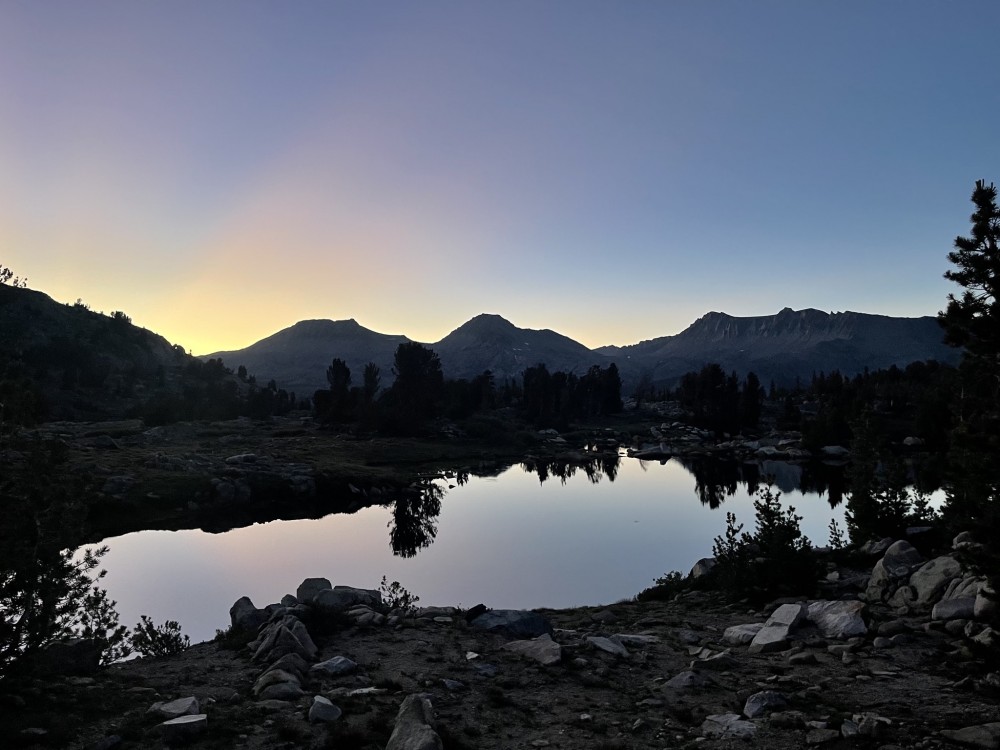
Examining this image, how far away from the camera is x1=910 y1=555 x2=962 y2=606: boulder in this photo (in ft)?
58.5

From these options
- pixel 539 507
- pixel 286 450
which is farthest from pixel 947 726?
pixel 286 450

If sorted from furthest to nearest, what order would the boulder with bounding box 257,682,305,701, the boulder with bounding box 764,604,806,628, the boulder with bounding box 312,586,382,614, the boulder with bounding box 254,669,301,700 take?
the boulder with bounding box 312,586,382,614, the boulder with bounding box 764,604,806,628, the boulder with bounding box 254,669,301,700, the boulder with bounding box 257,682,305,701

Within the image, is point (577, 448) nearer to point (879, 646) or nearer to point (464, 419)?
point (464, 419)

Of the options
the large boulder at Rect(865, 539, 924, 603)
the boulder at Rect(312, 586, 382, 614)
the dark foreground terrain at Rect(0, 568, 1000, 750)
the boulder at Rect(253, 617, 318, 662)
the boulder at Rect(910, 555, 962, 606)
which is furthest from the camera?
the boulder at Rect(312, 586, 382, 614)

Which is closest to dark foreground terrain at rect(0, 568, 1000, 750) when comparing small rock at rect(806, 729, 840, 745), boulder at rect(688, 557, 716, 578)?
small rock at rect(806, 729, 840, 745)

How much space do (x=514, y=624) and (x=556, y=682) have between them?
446cm

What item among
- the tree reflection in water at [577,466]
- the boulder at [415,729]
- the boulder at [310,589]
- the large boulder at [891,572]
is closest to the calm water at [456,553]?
the boulder at [310,589]

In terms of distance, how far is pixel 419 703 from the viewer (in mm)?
11195

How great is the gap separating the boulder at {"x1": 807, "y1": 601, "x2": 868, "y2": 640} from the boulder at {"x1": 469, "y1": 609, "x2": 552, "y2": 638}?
765 centimetres

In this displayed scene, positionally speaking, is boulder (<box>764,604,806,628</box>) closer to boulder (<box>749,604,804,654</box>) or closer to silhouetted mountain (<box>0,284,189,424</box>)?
boulder (<box>749,604,804,654</box>)

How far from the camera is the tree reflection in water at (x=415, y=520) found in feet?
140

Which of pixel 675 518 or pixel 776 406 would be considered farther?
pixel 776 406

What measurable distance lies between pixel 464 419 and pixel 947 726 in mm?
116492

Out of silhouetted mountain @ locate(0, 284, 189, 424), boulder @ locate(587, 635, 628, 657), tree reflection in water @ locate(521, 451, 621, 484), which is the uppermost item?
silhouetted mountain @ locate(0, 284, 189, 424)
